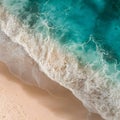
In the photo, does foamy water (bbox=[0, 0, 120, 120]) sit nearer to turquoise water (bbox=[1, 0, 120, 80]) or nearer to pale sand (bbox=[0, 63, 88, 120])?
turquoise water (bbox=[1, 0, 120, 80])

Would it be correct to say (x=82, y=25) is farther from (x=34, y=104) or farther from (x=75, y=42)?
(x=34, y=104)

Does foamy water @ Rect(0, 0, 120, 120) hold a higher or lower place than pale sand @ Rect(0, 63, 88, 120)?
higher

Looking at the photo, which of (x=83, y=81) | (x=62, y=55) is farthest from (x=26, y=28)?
(x=83, y=81)

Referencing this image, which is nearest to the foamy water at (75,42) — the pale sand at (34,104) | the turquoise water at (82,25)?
the turquoise water at (82,25)

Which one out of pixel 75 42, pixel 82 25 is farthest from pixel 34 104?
pixel 82 25

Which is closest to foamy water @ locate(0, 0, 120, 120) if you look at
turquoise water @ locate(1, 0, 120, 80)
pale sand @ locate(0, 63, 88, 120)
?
turquoise water @ locate(1, 0, 120, 80)

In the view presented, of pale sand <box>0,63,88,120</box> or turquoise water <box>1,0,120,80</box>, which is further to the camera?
pale sand <box>0,63,88,120</box>

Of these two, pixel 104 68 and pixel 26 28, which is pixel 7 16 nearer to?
pixel 26 28
